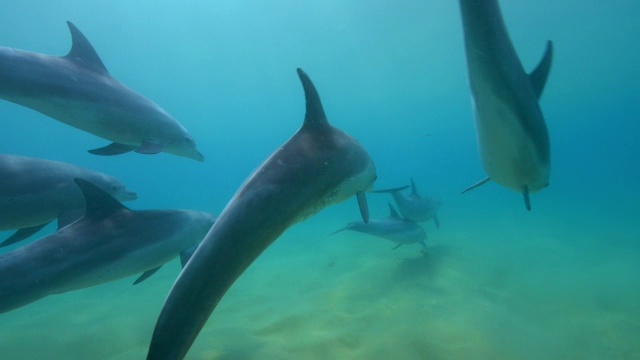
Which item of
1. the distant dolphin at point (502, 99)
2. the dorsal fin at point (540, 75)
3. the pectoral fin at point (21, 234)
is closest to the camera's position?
the distant dolphin at point (502, 99)

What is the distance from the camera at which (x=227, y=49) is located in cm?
4144

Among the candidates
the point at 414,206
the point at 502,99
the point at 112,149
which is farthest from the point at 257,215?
the point at 414,206

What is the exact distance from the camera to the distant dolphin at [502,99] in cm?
204

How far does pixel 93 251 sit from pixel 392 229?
6665 mm

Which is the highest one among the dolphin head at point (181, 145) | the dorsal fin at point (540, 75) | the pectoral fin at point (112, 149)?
the dorsal fin at point (540, 75)

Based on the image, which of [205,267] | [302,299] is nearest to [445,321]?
[302,299]

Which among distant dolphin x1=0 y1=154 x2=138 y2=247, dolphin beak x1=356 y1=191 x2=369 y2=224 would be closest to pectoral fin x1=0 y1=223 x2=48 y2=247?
distant dolphin x1=0 y1=154 x2=138 y2=247

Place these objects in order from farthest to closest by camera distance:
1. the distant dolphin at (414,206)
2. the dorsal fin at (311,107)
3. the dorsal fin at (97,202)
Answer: the distant dolphin at (414,206) → the dorsal fin at (97,202) → the dorsal fin at (311,107)

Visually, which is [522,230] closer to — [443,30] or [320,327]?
[320,327]

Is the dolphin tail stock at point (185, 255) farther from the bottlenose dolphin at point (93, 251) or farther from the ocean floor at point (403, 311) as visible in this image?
the ocean floor at point (403, 311)

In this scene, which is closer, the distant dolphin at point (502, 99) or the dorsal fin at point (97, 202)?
the distant dolphin at point (502, 99)

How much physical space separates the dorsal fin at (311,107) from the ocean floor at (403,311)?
3.40 meters

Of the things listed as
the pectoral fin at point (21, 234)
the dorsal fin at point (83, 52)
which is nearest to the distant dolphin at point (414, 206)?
the dorsal fin at point (83, 52)

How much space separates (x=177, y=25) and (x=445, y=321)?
38083 mm
